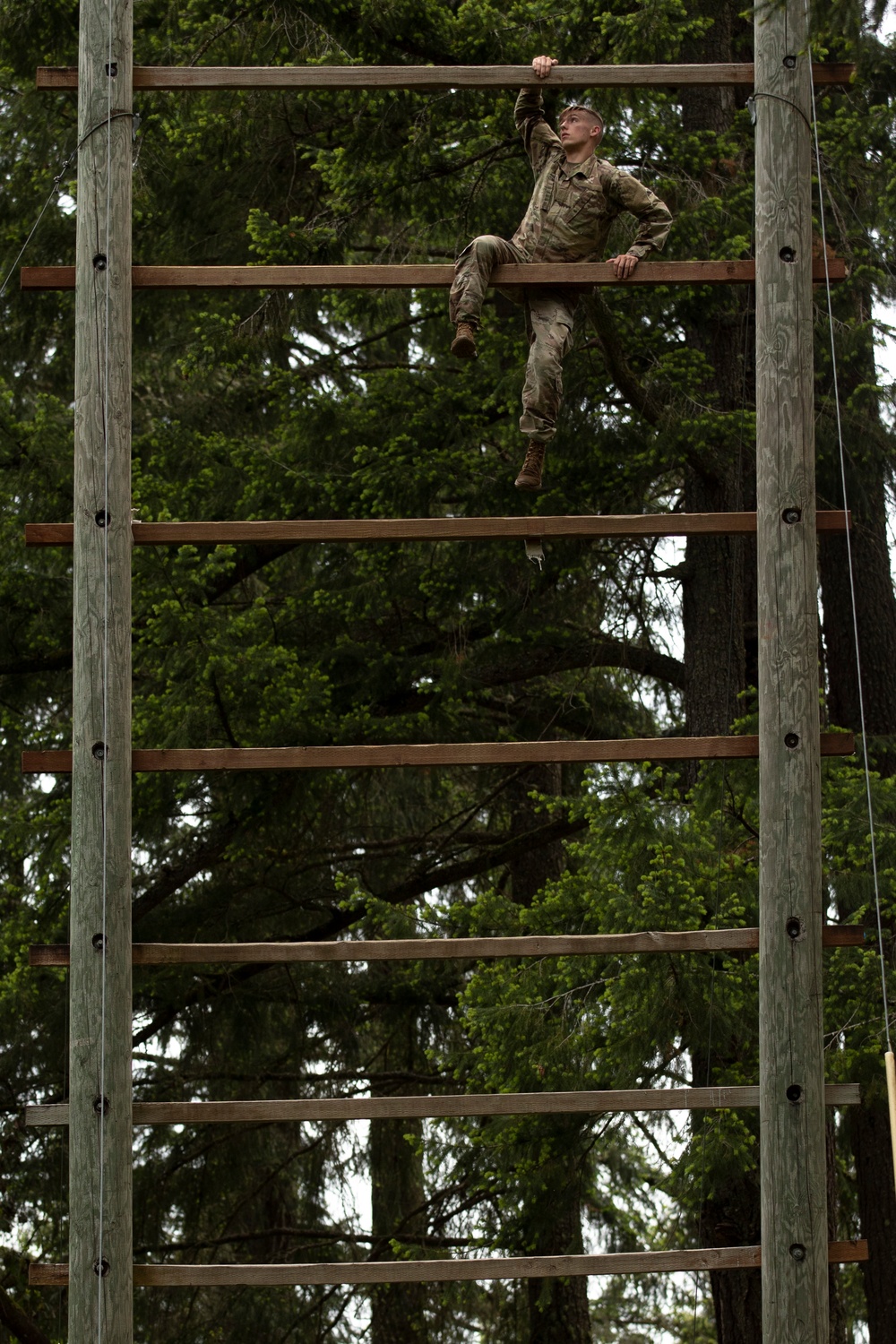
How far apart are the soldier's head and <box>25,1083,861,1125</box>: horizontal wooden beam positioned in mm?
2830

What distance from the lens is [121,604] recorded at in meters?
5.22

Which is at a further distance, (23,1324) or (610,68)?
(23,1324)

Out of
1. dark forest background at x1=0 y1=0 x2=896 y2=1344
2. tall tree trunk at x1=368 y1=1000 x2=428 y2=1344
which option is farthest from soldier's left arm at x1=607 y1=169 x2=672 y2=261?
tall tree trunk at x1=368 y1=1000 x2=428 y2=1344

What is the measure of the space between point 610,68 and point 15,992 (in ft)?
19.3

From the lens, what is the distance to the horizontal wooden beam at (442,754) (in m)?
5.13

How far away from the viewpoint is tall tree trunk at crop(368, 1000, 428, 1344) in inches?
459

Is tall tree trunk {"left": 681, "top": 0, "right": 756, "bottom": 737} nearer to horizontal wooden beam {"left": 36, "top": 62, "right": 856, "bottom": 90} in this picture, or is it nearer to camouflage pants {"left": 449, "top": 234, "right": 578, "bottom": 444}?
camouflage pants {"left": 449, "top": 234, "right": 578, "bottom": 444}

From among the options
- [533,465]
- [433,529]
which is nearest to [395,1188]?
[533,465]

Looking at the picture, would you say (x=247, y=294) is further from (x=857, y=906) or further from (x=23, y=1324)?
(x=23, y=1324)

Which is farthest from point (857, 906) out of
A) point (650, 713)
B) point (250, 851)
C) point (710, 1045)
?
point (650, 713)

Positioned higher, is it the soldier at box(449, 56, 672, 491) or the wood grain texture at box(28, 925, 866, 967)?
the soldier at box(449, 56, 672, 491)

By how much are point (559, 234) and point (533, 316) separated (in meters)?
0.28

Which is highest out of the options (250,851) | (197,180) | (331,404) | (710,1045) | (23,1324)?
(197,180)

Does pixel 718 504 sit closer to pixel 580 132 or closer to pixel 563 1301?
pixel 580 132
